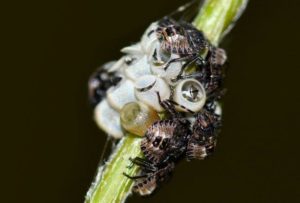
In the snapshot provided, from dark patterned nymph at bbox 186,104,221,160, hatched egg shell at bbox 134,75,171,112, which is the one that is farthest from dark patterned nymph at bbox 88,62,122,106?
dark patterned nymph at bbox 186,104,221,160

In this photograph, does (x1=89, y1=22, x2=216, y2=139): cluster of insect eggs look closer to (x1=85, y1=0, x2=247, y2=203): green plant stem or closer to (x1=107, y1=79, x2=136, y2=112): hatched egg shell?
(x1=107, y1=79, x2=136, y2=112): hatched egg shell

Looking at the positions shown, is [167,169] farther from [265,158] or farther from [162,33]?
[265,158]

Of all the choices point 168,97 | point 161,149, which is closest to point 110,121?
point 161,149

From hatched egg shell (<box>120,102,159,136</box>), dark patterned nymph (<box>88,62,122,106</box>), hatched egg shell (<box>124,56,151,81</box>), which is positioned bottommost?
dark patterned nymph (<box>88,62,122,106</box>)

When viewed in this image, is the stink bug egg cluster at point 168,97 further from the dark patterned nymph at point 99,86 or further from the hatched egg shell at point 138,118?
the dark patterned nymph at point 99,86

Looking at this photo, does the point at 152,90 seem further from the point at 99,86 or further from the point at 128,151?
the point at 99,86

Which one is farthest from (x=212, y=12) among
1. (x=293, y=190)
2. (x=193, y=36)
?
(x=293, y=190)

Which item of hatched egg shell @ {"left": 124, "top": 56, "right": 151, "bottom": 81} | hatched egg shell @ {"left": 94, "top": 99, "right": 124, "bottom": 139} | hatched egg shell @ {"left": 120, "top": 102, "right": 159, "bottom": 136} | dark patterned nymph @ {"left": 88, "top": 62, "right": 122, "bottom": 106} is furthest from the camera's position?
dark patterned nymph @ {"left": 88, "top": 62, "right": 122, "bottom": 106}
